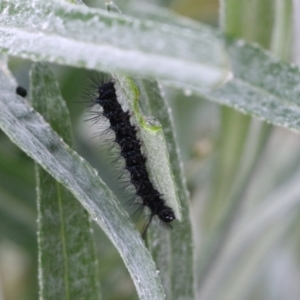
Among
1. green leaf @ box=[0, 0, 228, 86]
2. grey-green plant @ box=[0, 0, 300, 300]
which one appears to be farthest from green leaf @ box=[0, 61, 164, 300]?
green leaf @ box=[0, 0, 228, 86]

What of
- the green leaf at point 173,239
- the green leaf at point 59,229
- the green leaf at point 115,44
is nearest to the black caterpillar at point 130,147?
the green leaf at point 173,239

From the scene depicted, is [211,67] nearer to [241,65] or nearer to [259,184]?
[241,65]

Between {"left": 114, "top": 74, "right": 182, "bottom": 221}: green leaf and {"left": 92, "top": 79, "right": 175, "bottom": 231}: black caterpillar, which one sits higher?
{"left": 92, "top": 79, "right": 175, "bottom": 231}: black caterpillar

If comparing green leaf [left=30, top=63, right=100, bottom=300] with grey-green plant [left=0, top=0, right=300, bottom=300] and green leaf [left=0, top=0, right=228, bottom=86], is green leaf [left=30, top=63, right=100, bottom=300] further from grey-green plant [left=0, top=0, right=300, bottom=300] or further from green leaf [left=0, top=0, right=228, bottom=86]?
green leaf [left=0, top=0, right=228, bottom=86]

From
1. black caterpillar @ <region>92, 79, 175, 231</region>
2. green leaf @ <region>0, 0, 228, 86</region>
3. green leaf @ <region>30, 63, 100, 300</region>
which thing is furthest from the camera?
black caterpillar @ <region>92, 79, 175, 231</region>

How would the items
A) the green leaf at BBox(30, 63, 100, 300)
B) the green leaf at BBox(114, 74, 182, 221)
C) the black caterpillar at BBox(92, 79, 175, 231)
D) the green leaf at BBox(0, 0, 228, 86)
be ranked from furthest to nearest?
the black caterpillar at BBox(92, 79, 175, 231), the green leaf at BBox(30, 63, 100, 300), the green leaf at BBox(114, 74, 182, 221), the green leaf at BBox(0, 0, 228, 86)

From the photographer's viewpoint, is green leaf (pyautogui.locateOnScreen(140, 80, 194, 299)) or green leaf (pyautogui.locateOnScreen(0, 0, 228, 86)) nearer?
green leaf (pyautogui.locateOnScreen(0, 0, 228, 86))

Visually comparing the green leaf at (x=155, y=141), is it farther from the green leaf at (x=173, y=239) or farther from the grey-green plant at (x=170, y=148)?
the green leaf at (x=173, y=239)

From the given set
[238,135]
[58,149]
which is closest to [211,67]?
[58,149]
